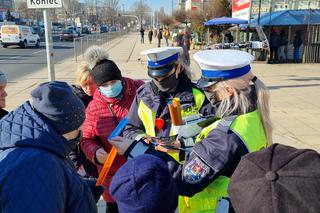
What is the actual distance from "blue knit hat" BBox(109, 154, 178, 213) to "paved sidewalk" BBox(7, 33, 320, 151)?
528 centimetres

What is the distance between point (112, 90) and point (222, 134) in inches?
60.9

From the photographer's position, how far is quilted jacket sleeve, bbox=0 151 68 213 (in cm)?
149

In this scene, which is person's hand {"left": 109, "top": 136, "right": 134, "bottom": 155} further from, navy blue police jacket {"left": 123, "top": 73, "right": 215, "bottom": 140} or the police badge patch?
the police badge patch

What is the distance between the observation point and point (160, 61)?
2.79 meters

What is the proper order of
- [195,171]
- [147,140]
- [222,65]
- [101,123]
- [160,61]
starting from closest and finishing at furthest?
[195,171] < [222,65] < [147,140] < [160,61] < [101,123]

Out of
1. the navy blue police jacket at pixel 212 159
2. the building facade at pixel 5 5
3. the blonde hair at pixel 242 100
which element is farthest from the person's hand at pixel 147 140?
the building facade at pixel 5 5

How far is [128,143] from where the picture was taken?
2342 millimetres

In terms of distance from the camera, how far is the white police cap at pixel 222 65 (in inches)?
80.5

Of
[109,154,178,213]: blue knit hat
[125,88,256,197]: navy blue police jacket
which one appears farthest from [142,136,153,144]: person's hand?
[109,154,178,213]: blue knit hat

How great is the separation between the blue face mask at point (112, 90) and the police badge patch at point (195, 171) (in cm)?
143

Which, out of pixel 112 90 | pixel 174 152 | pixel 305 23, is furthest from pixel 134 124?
pixel 305 23

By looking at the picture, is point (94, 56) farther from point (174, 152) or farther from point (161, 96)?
point (174, 152)

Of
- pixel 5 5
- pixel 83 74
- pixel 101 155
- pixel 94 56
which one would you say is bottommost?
pixel 101 155

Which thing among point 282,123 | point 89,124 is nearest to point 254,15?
point 282,123
